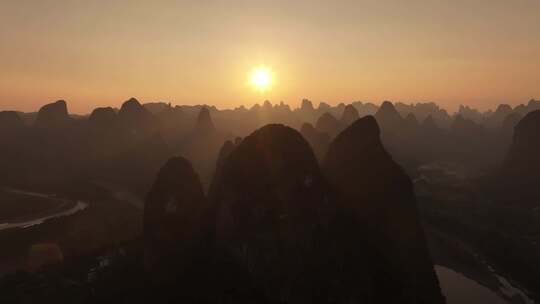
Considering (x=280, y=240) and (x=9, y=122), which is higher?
(x=9, y=122)

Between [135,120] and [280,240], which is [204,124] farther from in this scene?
[280,240]

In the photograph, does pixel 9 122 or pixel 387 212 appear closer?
pixel 387 212

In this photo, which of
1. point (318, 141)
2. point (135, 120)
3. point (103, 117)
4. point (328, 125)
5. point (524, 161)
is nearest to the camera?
point (318, 141)

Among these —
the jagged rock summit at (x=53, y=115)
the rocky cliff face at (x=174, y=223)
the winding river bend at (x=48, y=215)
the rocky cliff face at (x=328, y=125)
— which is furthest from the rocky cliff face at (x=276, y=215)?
the jagged rock summit at (x=53, y=115)

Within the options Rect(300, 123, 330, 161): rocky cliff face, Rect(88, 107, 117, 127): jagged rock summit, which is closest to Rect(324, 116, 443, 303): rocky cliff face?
Rect(300, 123, 330, 161): rocky cliff face

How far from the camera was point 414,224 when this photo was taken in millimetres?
48094

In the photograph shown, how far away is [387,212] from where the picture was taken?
4838cm

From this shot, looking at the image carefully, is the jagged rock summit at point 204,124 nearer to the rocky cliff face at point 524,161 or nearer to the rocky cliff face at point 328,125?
the rocky cliff face at point 328,125

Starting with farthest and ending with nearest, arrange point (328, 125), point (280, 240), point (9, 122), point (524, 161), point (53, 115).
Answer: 1. point (9, 122)
2. point (53, 115)
3. point (328, 125)
4. point (524, 161)
5. point (280, 240)

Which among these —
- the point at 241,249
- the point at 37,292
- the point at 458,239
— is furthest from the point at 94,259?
the point at 458,239

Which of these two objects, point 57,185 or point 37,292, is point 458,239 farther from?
point 57,185

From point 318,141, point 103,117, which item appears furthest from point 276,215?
point 103,117

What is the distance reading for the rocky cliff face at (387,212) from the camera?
45.0 m

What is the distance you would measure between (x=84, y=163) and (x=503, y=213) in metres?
121
